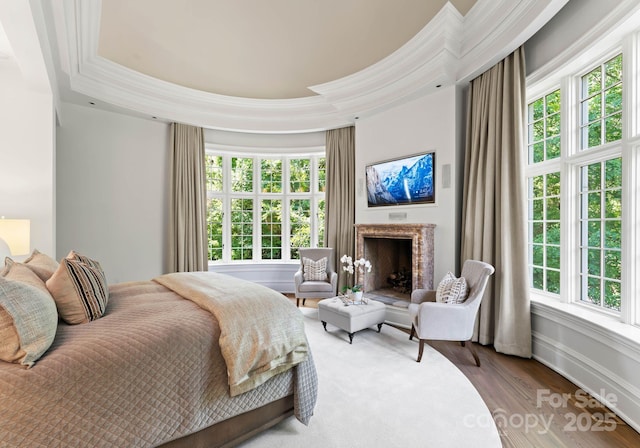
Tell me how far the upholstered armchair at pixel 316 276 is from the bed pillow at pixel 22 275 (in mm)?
3184

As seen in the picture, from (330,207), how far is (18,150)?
4028 mm

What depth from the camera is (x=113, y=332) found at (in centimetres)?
149

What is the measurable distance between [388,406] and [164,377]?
150 cm

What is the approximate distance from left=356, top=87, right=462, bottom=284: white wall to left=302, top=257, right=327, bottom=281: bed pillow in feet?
3.33

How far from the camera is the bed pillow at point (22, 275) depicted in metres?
1.58

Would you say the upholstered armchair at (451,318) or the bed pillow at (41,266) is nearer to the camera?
the bed pillow at (41,266)

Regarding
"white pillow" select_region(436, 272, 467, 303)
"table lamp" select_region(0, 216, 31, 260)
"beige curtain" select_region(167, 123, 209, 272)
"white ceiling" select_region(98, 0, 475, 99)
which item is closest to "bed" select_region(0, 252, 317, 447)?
"table lamp" select_region(0, 216, 31, 260)

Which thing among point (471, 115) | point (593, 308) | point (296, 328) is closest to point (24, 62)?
point (296, 328)

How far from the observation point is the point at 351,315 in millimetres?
3150

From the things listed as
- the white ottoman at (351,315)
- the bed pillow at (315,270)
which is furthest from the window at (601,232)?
the bed pillow at (315,270)

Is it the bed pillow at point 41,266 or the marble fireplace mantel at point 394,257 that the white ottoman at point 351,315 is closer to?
the marble fireplace mantel at point 394,257

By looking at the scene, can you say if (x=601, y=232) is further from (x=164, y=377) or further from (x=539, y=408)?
(x=164, y=377)

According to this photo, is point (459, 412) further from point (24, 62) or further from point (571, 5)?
point (24, 62)

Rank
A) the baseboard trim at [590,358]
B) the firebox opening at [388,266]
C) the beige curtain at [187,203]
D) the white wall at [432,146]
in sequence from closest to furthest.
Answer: the baseboard trim at [590,358], the white wall at [432,146], the firebox opening at [388,266], the beige curtain at [187,203]
